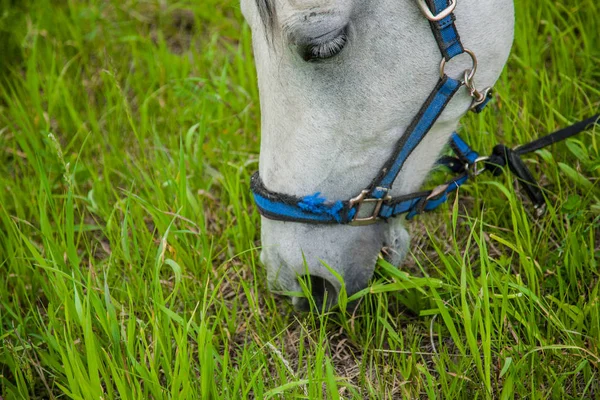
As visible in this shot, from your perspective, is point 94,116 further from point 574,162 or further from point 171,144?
point 574,162

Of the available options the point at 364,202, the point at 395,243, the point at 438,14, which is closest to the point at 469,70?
the point at 438,14

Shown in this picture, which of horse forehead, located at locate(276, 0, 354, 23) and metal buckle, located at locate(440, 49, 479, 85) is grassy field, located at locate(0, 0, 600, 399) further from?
horse forehead, located at locate(276, 0, 354, 23)

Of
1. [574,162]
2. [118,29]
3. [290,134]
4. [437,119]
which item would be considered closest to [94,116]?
[118,29]

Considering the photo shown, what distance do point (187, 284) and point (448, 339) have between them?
99 cm

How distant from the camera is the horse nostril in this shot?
2.05 metres

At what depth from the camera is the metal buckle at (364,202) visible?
1879 millimetres

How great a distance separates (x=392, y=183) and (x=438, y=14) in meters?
0.53

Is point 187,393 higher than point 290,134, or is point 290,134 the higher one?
point 290,134

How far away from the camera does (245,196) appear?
2.82 metres

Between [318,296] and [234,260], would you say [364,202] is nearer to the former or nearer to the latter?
[318,296]

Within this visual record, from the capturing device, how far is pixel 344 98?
1734 millimetres

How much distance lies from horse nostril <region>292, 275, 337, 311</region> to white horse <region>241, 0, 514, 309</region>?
0.02 m

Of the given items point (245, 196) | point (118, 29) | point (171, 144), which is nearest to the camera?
point (245, 196)

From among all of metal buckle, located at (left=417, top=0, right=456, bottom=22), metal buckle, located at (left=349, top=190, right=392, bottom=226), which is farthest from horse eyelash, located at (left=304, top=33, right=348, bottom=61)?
metal buckle, located at (left=349, top=190, right=392, bottom=226)
